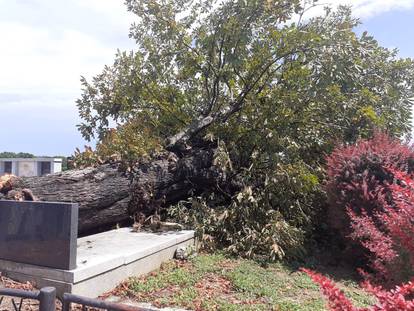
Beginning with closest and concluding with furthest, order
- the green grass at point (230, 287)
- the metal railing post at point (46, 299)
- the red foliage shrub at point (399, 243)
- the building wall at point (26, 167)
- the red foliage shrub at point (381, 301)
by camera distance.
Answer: the red foliage shrub at point (381, 301) → the metal railing post at point (46, 299) → the red foliage shrub at point (399, 243) → the green grass at point (230, 287) → the building wall at point (26, 167)

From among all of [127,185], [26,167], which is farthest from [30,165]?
[127,185]

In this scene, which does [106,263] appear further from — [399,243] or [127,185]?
[399,243]

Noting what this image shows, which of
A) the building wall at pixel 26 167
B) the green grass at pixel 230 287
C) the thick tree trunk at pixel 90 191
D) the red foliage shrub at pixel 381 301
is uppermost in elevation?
the building wall at pixel 26 167

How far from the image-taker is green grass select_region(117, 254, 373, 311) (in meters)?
4.44

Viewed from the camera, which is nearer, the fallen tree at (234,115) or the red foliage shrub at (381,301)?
the red foliage shrub at (381,301)

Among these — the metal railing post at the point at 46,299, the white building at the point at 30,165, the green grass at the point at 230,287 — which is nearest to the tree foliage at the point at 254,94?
the green grass at the point at 230,287

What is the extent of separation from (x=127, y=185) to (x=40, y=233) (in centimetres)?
238

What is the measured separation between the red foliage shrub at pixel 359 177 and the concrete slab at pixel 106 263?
2250mm

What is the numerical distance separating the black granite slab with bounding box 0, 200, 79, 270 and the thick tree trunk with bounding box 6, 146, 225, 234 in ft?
4.08

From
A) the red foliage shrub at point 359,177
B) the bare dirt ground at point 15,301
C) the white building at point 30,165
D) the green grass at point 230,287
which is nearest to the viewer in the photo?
the bare dirt ground at point 15,301

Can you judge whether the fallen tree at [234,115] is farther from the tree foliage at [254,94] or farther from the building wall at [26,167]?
the building wall at [26,167]

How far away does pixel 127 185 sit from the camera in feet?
22.0

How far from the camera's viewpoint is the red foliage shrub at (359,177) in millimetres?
6426

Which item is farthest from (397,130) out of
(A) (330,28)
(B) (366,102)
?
(A) (330,28)
